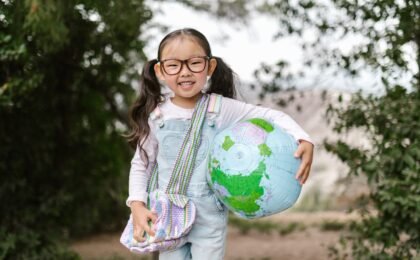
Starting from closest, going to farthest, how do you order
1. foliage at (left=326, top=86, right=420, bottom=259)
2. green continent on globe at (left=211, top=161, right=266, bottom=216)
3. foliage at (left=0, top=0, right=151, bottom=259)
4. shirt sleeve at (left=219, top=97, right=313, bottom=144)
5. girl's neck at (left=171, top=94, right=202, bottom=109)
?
green continent on globe at (left=211, top=161, right=266, bottom=216) < shirt sleeve at (left=219, top=97, right=313, bottom=144) < girl's neck at (left=171, top=94, right=202, bottom=109) < foliage at (left=326, top=86, right=420, bottom=259) < foliage at (left=0, top=0, right=151, bottom=259)

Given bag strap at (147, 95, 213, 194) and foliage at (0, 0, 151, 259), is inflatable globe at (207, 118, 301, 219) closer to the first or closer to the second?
bag strap at (147, 95, 213, 194)

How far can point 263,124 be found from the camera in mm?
3236

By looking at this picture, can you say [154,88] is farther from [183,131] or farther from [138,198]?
[138,198]

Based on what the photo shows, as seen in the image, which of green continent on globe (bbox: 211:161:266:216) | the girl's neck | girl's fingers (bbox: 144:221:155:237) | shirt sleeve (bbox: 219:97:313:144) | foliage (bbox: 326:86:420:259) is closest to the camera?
green continent on globe (bbox: 211:161:266:216)

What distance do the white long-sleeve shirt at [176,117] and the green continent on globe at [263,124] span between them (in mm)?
89

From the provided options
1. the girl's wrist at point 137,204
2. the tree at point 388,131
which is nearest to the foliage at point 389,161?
the tree at point 388,131

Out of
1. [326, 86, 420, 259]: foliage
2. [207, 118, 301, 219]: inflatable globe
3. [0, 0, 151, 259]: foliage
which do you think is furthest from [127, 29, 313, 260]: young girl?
[326, 86, 420, 259]: foliage

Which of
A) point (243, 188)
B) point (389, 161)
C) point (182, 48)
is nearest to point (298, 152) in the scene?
point (243, 188)

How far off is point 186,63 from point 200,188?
58cm

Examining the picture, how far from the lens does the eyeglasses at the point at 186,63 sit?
332 cm

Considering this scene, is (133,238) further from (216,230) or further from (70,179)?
(70,179)

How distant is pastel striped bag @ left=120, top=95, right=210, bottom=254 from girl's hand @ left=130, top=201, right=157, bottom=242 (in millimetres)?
21

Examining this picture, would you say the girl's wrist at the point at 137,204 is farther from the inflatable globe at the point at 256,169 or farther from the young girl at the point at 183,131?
the inflatable globe at the point at 256,169

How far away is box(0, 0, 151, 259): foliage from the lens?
4871 millimetres
